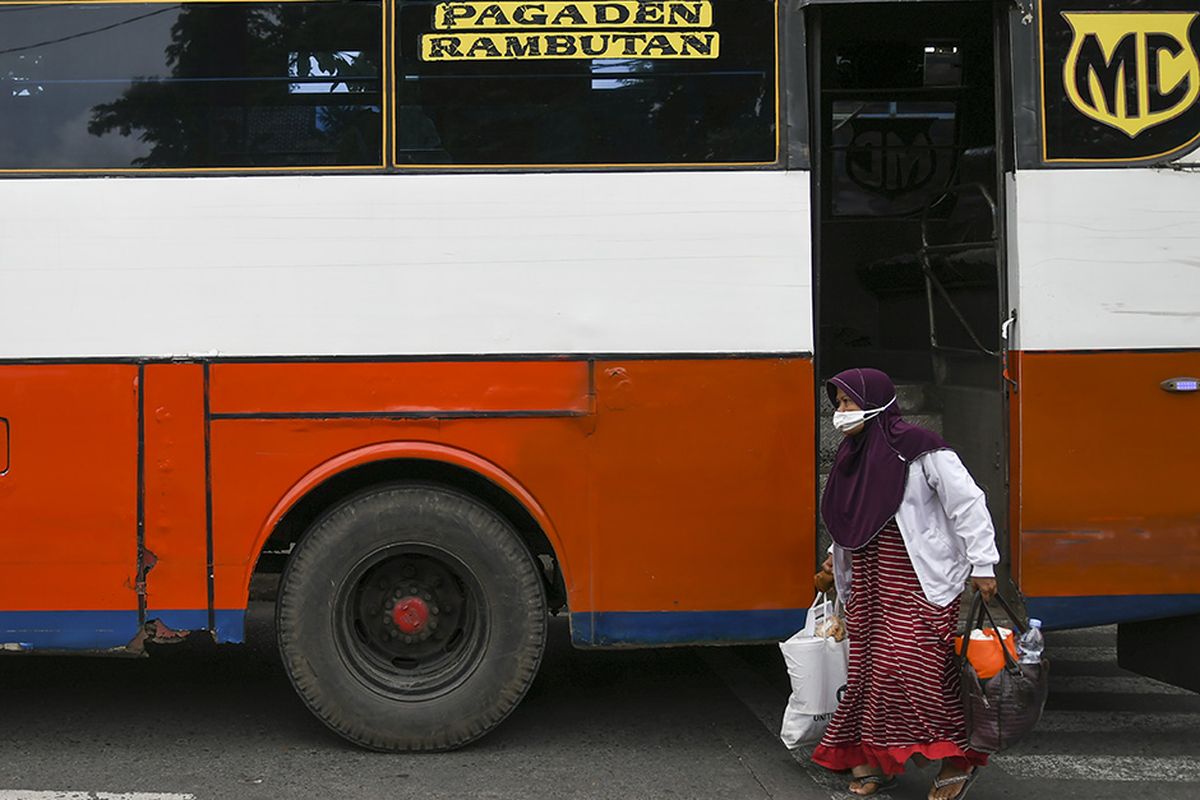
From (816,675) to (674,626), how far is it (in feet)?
1.85

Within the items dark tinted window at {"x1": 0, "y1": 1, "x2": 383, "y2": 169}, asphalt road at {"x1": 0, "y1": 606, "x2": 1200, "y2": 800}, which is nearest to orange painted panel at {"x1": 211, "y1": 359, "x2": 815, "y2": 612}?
asphalt road at {"x1": 0, "y1": 606, "x2": 1200, "y2": 800}

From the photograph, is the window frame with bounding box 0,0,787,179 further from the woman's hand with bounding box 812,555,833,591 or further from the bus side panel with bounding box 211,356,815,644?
the woman's hand with bounding box 812,555,833,591

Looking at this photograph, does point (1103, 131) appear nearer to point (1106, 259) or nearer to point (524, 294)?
point (1106, 259)

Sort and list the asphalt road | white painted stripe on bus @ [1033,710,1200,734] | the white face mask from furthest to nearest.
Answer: white painted stripe on bus @ [1033,710,1200,734] → the asphalt road → the white face mask

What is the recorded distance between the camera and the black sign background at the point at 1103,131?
4539 millimetres

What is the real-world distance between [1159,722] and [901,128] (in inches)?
131

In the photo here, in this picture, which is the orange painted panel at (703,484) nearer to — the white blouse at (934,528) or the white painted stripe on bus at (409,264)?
the white painted stripe on bus at (409,264)

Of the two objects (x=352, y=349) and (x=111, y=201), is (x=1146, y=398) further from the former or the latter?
(x=111, y=201)

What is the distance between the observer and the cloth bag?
4434mm

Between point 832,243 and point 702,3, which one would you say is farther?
point 832,243

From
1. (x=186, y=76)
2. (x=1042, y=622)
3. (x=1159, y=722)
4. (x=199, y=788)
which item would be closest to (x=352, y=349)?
(x=186, y=76)

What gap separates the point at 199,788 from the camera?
4.43 meters

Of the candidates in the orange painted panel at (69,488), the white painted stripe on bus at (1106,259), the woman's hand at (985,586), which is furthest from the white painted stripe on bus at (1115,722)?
the orange painted panel at (69,488)

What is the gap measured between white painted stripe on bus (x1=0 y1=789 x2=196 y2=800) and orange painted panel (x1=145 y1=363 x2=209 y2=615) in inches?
26.3
